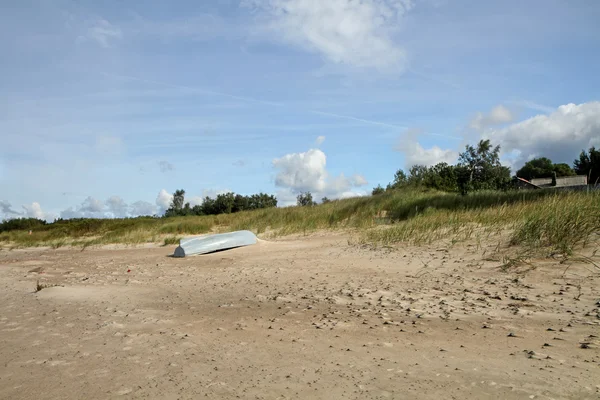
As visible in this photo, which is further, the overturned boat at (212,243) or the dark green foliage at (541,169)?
the dark green foliage at (541,169)

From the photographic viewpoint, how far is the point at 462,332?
14.7 feet

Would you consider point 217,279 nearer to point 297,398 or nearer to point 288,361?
point 288,361

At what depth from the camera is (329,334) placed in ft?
15.6

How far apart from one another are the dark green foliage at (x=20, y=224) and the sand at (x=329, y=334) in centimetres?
3670

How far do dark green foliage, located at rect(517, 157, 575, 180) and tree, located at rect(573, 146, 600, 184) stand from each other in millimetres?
18766

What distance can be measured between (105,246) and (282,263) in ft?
43.0

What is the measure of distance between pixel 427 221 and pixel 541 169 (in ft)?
276

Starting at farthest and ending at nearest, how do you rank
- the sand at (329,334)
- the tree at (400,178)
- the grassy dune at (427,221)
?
the tree at (400,178) → the grassy dune at (427,221) → the sand at (329,334)

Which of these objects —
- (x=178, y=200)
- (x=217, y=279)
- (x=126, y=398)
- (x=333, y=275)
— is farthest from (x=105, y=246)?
(x=178, y=200)

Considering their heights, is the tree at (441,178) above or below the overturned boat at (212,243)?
above

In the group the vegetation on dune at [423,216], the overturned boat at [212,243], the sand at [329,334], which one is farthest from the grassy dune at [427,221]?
the overturned boat at [212,243]

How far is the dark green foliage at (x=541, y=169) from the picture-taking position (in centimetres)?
8188

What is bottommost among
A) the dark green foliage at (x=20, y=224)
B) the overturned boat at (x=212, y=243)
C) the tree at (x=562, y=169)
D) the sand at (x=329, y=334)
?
the sand at (x=329, y=334)

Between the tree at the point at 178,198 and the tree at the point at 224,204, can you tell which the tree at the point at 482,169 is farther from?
the tree at the point at 178,198
